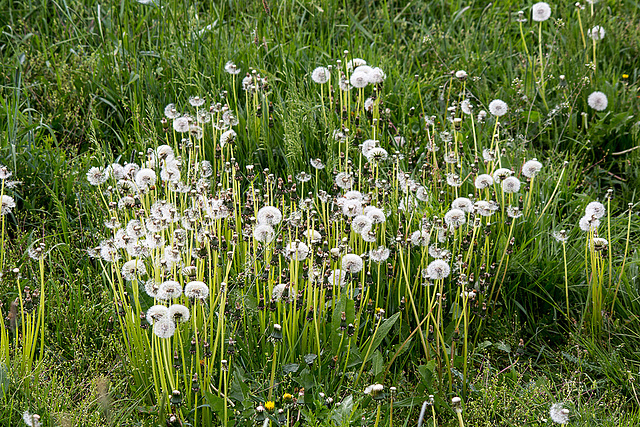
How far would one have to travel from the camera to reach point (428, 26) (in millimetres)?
4754

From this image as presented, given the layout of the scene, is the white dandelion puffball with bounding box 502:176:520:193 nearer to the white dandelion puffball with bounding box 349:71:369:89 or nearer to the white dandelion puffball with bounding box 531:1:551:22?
the white dandelion puffball with bounding box 349:71:369:89

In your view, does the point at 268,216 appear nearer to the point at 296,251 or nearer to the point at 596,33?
the point at 296,251

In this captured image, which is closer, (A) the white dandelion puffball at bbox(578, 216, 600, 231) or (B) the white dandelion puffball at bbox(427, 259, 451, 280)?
(B) the white dandelion puffball at bbox(427, 259, 451, 280)

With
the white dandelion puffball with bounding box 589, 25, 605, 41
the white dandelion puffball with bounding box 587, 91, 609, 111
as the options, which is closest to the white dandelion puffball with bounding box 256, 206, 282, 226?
the white dandelion puffball with bounding box 587, 91, 609, 111

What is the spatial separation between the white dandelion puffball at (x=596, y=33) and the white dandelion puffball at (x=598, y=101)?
42cm

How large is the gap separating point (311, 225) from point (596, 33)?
2306 mm

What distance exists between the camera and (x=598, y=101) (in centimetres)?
393

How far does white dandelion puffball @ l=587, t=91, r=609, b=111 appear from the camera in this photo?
393 cm

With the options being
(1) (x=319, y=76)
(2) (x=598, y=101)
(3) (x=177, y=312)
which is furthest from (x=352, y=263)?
(2) (x=598, y=101)

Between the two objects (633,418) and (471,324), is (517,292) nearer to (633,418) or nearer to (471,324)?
(471,324)

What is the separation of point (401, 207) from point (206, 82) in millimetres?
1629

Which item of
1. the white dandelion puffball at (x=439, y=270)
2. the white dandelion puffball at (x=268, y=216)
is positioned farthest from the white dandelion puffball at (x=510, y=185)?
the white dandelion puffball at (x=268, y=216)

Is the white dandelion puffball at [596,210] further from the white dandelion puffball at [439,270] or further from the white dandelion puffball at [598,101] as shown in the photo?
the white dandelion puffball at [598,101]

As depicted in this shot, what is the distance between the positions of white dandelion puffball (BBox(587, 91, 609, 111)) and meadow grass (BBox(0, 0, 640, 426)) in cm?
7
